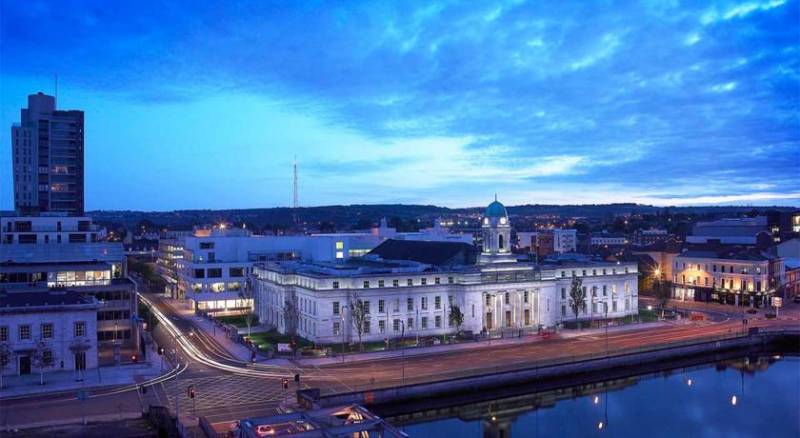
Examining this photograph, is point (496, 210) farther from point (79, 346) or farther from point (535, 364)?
point (79, 346)

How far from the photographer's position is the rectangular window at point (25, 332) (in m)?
59.6

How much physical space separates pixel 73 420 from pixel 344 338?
115 feet

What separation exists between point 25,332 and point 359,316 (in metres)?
32.6

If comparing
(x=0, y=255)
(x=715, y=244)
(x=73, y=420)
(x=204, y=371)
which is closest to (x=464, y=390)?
(x=204, y=371)

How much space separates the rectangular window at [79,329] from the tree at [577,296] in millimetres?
59164

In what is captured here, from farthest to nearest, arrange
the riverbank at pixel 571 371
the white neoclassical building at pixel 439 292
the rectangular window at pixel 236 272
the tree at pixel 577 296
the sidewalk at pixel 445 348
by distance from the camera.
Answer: the rectangular window at pixel 236 272, the tree at pixel 577 296, the white neoclassical building at pixel 439 292, the sidewalk at pixel 445 348, the riverbank at pixel 571 371

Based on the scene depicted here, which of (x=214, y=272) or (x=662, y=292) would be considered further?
(x=662, y=292)

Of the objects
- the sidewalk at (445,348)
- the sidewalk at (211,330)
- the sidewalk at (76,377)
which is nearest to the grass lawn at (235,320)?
the sidewalk at (211,330)

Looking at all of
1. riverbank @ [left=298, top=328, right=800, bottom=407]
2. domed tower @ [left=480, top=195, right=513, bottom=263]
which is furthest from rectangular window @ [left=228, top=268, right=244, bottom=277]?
riverbank @ [left=298, top=328, right=800, bottom=407]

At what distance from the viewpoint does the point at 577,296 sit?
9069cm

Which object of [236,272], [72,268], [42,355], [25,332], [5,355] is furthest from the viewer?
[236,272]

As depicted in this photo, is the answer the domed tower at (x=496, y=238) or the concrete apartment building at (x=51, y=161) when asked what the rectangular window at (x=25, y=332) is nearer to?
the domed tower at (x=496, y=238)

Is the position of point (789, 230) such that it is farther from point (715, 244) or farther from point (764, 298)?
point (764, 298)

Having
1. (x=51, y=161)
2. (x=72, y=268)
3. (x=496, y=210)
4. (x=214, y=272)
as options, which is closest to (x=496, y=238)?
(x=496, y=210)
